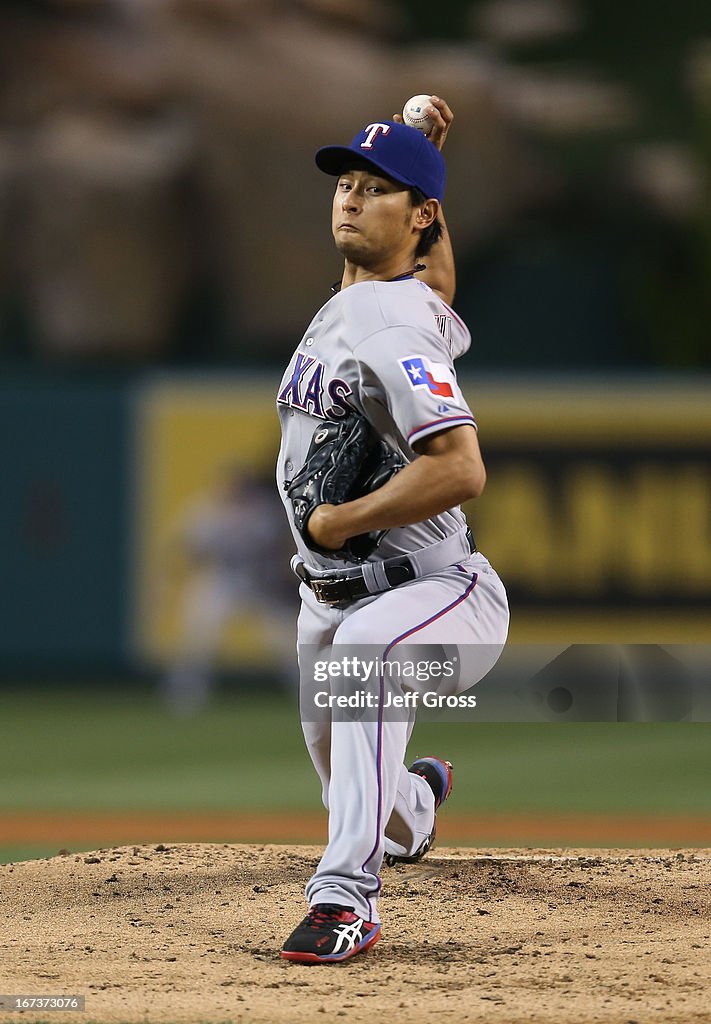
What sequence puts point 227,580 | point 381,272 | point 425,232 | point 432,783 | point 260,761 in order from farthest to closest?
point 227,580
point 260,761
point 432,783
point 425,232
point 381,272

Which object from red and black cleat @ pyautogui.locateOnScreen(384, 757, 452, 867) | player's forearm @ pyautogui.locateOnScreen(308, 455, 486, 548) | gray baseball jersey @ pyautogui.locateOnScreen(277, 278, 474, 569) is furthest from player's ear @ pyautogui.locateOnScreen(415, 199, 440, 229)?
red and black cleat @ pyautogui.locateOnScreen(384, 757, 452, 867)

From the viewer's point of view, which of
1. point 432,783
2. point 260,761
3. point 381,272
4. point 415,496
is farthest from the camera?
point 260,761

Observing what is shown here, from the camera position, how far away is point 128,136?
52.5 ft

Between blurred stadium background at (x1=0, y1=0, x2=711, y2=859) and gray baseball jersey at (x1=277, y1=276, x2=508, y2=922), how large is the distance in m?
2.62

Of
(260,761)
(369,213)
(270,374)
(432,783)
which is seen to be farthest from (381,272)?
(270,374)

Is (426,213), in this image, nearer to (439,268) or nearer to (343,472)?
(439,268)

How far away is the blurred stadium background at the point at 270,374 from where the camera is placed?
8.80 meters

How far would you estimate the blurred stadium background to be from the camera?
28.9 ft

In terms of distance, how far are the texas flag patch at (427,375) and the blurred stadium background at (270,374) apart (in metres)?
3.06

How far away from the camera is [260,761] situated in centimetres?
887

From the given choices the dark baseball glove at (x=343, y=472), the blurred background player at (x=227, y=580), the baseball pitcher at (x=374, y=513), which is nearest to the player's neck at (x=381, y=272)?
the baseball pitcher at (x=374, y=513)

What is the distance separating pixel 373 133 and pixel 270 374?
8275 mm

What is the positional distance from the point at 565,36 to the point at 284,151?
4.43 meters

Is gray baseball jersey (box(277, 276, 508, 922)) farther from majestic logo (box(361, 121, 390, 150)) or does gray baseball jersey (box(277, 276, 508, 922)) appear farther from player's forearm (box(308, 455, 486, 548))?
majestic logo (box(361, 121, 390, 150))
